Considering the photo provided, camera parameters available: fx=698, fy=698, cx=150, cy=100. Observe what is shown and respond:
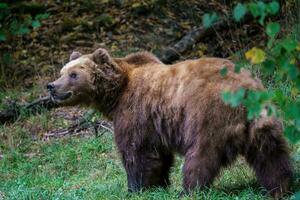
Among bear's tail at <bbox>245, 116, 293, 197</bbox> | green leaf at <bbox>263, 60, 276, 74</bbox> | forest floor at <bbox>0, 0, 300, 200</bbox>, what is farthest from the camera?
forest floor at <bbox>0, 0, 300, 200</bbox>

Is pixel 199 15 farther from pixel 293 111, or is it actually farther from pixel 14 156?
pixel 293 111

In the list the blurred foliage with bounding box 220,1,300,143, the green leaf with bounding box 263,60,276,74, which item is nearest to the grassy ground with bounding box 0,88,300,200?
the blurred foliage with bounding box 220,1,300,143

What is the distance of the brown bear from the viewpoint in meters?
6.70

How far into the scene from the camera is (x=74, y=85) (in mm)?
8188

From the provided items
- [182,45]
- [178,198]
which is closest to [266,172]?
[178,198]

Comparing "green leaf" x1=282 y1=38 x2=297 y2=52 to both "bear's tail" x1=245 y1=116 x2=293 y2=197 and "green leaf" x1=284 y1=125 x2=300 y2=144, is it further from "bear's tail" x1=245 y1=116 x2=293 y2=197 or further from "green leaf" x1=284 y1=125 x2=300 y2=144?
"bear's tail" x1=245 y1=116 x2=293 y2=197

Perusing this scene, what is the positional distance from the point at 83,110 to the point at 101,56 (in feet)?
14.9

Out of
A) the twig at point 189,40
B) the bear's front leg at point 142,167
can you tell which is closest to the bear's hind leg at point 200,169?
the bear's front leg at point 142,167

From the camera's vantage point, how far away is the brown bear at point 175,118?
6.70m

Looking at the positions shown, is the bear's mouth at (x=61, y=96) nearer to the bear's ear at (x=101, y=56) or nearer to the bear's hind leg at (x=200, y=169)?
the bear's ear at (x=101, y=56)

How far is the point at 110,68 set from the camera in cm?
824

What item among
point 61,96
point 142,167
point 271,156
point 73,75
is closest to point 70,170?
point 61,96

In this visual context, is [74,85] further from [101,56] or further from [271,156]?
[271,156]

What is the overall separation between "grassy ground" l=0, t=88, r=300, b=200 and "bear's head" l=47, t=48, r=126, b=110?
107cm
